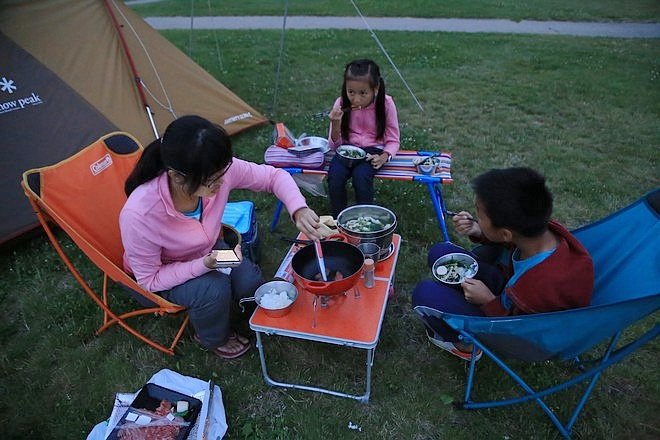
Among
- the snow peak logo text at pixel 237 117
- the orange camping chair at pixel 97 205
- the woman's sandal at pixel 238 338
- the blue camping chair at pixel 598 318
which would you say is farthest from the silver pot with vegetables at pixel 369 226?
the snow peak logo text at pixel 237 117

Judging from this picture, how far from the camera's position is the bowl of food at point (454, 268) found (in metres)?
2.58

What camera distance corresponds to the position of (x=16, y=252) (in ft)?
12.5

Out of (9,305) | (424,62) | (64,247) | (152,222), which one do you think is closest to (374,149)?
(152,222)

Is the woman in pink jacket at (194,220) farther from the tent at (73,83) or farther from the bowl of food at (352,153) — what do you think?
the tent at (73,83)

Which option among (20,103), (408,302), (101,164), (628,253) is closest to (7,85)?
(20,103)

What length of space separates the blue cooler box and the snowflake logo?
2069 millimetres

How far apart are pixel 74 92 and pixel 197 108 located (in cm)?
125

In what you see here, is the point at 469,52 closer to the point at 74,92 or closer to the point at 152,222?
the point at 74,92

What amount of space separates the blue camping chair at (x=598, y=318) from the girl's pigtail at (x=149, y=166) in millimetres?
1520

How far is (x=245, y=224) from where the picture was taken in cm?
342

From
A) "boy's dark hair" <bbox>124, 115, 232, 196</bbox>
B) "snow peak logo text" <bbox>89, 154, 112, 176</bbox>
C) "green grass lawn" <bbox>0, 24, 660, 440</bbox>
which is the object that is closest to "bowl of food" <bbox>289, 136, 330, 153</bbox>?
"green grass lawn" <bbox>0, 24, 660, 440</bbox>

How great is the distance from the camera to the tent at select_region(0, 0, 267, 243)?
Result: 3783 mm

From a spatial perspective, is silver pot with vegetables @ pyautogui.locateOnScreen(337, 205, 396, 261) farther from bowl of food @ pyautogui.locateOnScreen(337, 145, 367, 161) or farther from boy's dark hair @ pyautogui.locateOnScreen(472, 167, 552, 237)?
bowl of food @ pyautogui.locateOnScreen(337, 145, 367, 161)

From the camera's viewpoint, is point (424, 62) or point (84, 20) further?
point (424, 62)
